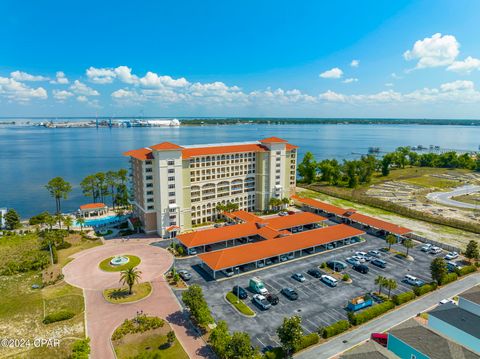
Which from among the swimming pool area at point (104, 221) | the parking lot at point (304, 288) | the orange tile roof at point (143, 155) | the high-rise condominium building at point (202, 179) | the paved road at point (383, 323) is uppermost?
the orange tile roof at point (143, 155)

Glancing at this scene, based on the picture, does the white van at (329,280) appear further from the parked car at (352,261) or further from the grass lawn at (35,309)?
the grass lawn at (35,309)

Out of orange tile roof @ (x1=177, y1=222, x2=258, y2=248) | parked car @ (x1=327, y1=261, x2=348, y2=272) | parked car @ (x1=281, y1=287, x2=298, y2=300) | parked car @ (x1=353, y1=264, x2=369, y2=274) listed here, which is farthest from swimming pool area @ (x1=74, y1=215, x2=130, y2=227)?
parked car @ (x1=353, y1=264, x2=369, y2=274)

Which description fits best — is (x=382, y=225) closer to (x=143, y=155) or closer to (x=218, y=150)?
(x=218, y=150)

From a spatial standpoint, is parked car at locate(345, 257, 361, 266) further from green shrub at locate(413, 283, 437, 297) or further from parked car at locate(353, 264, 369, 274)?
green shrub at locate(413, 283, 437, 297)

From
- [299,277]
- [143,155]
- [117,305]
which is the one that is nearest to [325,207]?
[299,277]

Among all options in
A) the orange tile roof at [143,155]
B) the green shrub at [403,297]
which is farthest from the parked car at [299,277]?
the orange tile roof at [143,155]
